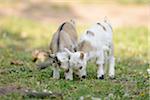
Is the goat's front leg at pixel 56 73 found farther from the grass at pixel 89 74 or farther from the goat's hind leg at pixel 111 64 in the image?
the goat's hind leg at pixel 111 64

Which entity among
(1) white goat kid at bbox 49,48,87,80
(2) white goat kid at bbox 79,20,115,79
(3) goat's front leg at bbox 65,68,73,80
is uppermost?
(2) white goat kid at bbox 79,20,115,79

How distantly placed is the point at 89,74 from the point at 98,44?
680mm

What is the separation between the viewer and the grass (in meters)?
9.16

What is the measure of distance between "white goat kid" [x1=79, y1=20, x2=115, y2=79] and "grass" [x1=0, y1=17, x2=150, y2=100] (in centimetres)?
29

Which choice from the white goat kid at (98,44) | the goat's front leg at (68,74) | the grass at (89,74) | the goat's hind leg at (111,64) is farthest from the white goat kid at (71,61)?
the goat's hind leg at (111,64)

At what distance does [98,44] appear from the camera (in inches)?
409

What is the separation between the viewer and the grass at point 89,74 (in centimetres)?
916

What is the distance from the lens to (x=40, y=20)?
23.0 metres

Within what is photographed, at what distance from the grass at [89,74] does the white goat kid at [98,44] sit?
29cm

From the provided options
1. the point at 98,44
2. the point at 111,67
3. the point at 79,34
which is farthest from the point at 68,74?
the point at 79,34

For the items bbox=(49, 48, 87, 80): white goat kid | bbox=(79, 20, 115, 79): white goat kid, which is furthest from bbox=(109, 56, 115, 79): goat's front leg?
bbox=(49, 48, 87, 80): white goat kid

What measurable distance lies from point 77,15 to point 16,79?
46.5ft

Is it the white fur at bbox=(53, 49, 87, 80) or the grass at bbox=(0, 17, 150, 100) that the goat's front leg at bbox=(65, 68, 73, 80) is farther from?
the grass at bbox=(0, 17, 150, 100)

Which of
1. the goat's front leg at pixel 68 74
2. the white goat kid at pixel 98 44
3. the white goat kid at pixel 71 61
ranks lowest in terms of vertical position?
the goat's front leg at pixel 68 74
